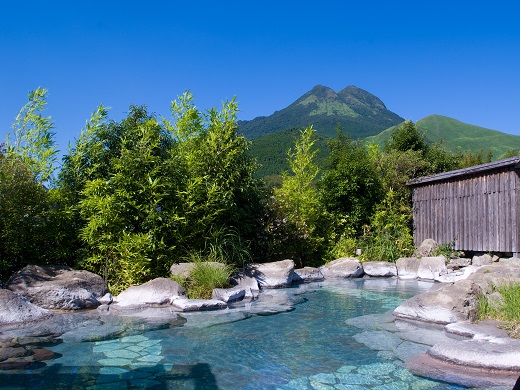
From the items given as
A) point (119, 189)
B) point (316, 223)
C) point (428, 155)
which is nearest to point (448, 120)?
point (428, 155)

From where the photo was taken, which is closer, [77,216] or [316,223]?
[77,216]

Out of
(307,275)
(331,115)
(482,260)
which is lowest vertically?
(307,275)

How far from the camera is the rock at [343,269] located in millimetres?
12617

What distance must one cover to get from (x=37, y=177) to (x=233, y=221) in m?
4.31

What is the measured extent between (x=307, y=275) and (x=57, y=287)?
6.20 metres

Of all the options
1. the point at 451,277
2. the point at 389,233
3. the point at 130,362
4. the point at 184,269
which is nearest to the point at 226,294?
the point at 184,269

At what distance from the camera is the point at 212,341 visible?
6.21 m

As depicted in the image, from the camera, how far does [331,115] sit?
112125 millimetres

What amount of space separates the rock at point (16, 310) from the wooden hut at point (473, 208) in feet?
33.3

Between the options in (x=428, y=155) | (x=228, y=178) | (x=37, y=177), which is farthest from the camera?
(x=428, y=155)

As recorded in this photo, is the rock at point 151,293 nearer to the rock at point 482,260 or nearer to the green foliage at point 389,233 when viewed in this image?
the green foliage at point 389,233

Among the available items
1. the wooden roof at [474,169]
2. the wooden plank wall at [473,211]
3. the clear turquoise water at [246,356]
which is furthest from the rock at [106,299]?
the wooden roof at [474,169]

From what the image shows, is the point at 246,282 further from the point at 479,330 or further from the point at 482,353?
the point at 482,353

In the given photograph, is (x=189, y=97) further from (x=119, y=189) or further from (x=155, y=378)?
(x=155, y=378)
